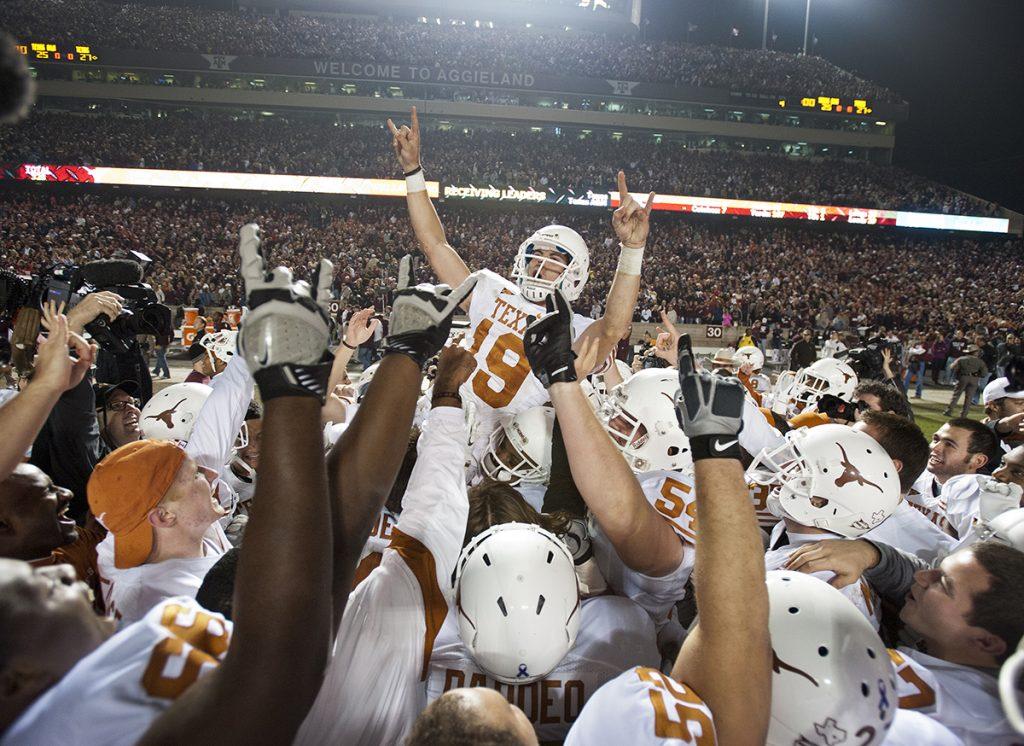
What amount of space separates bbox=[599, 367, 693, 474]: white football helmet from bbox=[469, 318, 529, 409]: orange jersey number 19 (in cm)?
93

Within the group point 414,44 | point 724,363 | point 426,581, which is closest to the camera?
point 426,581

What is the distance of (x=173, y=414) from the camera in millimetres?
4254

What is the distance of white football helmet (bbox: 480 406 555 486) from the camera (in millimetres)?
3703

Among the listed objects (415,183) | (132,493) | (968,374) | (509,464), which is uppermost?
(415,183)

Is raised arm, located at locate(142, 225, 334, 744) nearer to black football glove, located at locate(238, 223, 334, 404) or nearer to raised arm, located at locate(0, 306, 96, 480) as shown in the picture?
black football glove, located at locate(238, 223, 334, 404)

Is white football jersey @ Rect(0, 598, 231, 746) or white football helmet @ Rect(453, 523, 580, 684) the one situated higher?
white football jersey @ Rect(0, 598, 231, 746)

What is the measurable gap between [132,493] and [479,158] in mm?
35675

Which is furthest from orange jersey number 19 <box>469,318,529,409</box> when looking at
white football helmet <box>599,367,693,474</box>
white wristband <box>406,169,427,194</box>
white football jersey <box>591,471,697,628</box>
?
white football jersey <box>591,471,697,628</box>

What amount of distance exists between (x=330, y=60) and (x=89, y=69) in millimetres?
12589

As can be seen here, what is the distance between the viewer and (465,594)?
2.15 m

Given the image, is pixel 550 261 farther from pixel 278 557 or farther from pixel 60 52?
pixel 60 52

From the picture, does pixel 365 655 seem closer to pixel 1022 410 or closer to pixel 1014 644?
pixel 1014 644

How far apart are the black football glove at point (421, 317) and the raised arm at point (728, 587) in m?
0.80

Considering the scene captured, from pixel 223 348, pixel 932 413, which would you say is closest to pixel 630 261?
pixel 223 348
